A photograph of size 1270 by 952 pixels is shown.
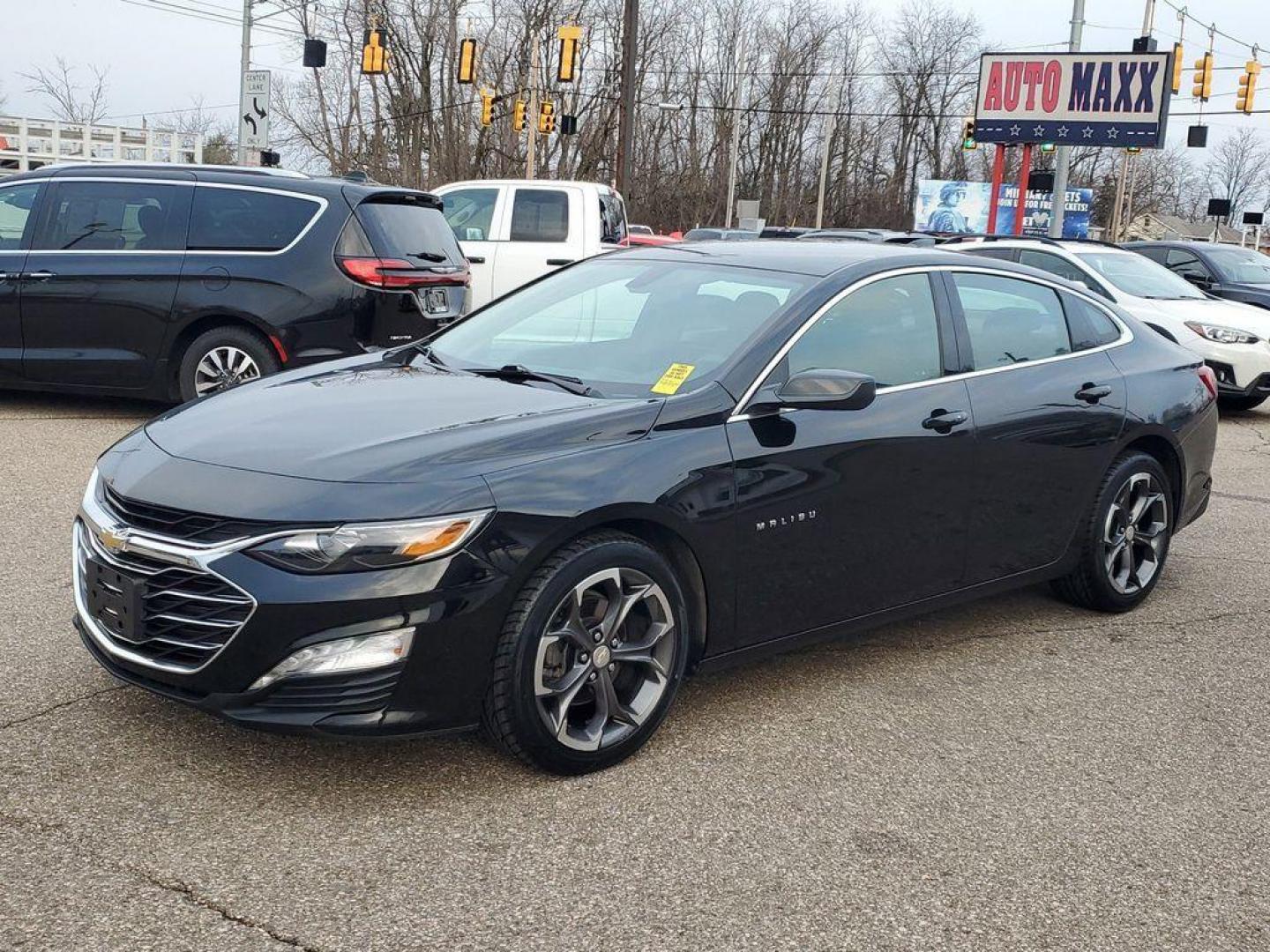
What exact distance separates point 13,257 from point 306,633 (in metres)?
6.92

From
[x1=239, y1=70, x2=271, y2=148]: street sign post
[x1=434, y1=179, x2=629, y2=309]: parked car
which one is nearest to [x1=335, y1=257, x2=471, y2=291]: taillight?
[x1=434, y1=179, x2=629, y2=309]: parked car

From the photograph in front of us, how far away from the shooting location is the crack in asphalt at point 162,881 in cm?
282

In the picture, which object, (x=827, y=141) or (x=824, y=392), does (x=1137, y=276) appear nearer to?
(x=824, y=392)

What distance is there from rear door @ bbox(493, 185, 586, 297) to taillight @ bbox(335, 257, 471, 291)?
379 cm

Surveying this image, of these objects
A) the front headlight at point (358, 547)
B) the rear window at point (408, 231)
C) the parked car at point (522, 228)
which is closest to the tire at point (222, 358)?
the rear window at point (408, 231)

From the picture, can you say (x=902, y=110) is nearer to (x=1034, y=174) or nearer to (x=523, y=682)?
(x=1034, y=174)

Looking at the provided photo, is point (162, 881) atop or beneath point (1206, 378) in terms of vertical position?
beneath

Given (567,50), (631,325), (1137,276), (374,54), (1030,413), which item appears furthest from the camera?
(374,54)

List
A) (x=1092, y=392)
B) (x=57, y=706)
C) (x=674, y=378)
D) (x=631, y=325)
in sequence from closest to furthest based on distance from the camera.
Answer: (x=57, y=706) → (x=674, y=378) → (x=631, y=325) → (x=1092, y=392)

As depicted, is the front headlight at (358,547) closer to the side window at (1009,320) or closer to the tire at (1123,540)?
the side window at (1009,320)

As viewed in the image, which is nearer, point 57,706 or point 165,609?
point 165,609

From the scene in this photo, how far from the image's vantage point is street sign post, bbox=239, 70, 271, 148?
24.4 meters

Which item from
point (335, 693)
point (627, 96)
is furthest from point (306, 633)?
point (627, 96)

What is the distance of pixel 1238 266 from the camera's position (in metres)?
15.9
